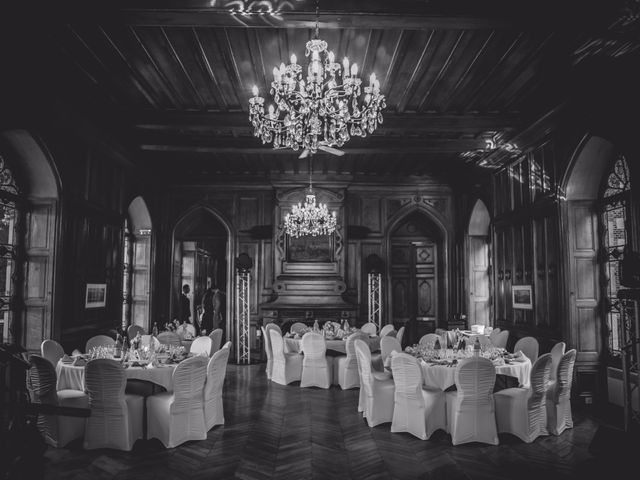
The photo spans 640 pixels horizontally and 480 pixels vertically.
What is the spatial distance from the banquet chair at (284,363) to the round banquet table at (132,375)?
308 centimetres

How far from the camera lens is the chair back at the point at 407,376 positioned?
530cm

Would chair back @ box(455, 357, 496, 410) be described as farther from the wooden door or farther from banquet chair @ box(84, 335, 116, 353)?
the wooden door

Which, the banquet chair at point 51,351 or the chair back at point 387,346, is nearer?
the banquet chair at point 51,351

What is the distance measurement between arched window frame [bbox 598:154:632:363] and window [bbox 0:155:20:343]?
25.5 feet

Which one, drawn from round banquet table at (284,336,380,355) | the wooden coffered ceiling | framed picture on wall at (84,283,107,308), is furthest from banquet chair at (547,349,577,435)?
framed picture on wall at (84,283,107,308)

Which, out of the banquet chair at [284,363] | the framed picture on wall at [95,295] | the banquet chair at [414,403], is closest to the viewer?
the banquet chair at [414,403]

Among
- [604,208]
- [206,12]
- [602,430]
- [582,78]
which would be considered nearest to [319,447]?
[602,430]

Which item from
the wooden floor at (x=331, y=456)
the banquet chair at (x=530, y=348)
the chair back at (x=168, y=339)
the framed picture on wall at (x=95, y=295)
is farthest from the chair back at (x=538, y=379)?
the framed picture on wall at (x=95, y=295)

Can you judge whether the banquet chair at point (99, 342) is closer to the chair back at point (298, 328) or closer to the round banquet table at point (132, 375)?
the round banquet table at point (132, 375)

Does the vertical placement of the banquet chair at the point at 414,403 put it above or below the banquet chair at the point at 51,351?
below

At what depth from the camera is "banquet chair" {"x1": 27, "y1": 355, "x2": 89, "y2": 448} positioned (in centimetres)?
477

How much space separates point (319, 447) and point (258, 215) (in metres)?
7.42

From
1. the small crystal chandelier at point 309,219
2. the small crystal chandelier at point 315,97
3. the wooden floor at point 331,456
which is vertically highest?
the small crystal chandelier at point 315,97

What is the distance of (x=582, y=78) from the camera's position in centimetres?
606
